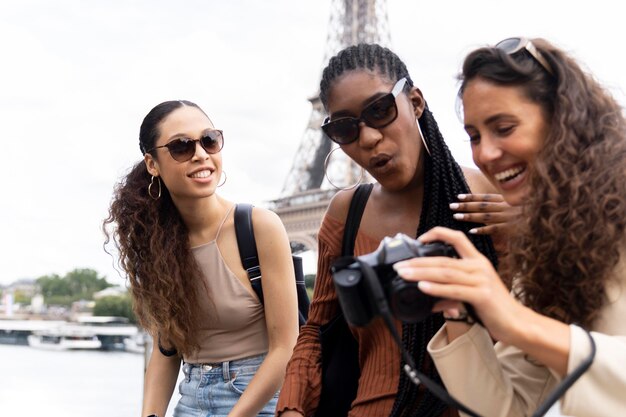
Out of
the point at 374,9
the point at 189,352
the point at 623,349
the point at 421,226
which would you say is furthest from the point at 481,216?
the point at 374,9

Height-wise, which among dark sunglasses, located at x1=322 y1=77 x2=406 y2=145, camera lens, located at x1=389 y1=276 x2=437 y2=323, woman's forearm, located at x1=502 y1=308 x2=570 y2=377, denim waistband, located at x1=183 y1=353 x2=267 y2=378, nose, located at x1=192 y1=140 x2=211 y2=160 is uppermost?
dark sunglasses, located at x1=322 y1=77 x2=406 y2=145

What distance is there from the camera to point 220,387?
8.69 feet

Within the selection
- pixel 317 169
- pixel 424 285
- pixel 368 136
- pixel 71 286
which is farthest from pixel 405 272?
pixel 71 286

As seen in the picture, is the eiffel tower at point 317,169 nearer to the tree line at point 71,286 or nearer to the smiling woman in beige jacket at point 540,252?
the smiling woman in beige jacket at point 540,252

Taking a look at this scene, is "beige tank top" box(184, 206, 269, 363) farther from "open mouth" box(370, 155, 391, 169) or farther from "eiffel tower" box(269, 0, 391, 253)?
"eiffel tower" box(269, 0, 391, 253)

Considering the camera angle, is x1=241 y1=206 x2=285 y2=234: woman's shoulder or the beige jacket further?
x1=241 y1=206 x2=285 y2=234: woman's shoulder

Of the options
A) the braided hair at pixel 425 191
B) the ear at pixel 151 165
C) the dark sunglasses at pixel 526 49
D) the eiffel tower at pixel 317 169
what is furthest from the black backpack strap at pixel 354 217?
the eiffel tower at pixel 317 169

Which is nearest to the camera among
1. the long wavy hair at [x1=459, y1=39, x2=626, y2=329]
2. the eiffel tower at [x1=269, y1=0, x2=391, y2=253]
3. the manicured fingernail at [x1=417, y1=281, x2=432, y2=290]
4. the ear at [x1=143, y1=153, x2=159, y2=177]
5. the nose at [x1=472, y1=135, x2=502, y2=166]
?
the manicured fingernail at [x1=417, y1=281, x2=432, y2=290]

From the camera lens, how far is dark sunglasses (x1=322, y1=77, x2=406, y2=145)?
1904 millimetres

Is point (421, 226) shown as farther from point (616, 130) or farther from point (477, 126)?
point (616, 130)

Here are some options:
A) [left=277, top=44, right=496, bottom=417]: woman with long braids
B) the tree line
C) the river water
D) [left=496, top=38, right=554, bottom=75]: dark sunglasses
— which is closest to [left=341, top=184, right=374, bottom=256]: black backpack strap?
[left=277, top=44, right=496, bottom=417]: woman with long braids

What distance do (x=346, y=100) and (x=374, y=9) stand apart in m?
31.1

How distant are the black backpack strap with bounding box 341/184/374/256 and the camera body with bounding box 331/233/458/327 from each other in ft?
2.45

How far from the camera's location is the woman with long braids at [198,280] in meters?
2.63
